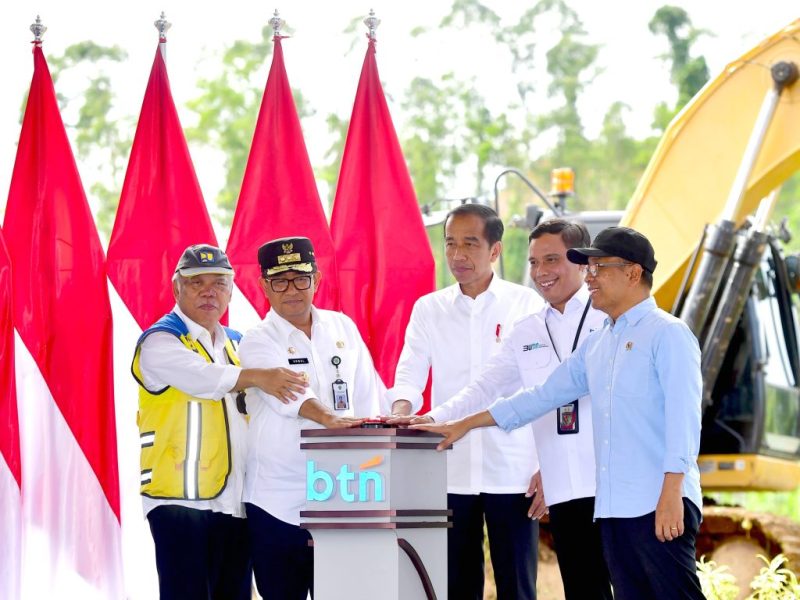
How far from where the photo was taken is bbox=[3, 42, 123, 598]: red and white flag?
6.65 m

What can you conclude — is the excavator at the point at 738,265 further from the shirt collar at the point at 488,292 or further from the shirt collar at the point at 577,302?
the shirt collar at the point at 577,302

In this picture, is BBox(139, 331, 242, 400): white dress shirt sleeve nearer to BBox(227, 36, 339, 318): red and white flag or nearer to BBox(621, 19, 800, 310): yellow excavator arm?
BBox(227, 36, 339, 318): red and white flag

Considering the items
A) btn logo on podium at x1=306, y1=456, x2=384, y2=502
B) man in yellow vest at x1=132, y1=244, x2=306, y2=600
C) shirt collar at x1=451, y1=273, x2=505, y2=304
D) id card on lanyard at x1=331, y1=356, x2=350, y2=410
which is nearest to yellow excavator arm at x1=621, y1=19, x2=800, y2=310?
shirt collar at x1=451, y1=273, x2=505, y2=304

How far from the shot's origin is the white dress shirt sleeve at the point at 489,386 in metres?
5.73

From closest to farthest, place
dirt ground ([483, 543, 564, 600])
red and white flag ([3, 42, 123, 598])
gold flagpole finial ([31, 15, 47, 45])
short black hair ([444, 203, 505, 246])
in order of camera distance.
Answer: short black hair ([444, 203, 505, 246]) → red and white flag ([3, 42, 123, 598]) → gold flagpole finial ([31, 15, 47, 45]) → dirt ground ([483, 543, 564, 600])

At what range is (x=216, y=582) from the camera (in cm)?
560

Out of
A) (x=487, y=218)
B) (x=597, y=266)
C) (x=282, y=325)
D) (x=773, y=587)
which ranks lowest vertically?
(x=773, y=587)

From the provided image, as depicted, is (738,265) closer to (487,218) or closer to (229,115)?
(487,218)

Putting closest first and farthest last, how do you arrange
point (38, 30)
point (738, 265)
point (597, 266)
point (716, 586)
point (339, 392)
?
1. point (597, 266)
2. point (339, 392)
3. point (38, 30)
4. point (716, 586)
5. point (738, 265)

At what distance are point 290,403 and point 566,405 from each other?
3.35 feet

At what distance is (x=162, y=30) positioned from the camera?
721 centimetres

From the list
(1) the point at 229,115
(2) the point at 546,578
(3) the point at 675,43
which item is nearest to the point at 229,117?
(1) the point at 229,115

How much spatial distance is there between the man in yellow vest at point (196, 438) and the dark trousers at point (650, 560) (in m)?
1.31

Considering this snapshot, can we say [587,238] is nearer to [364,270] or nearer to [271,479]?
[271,479]
